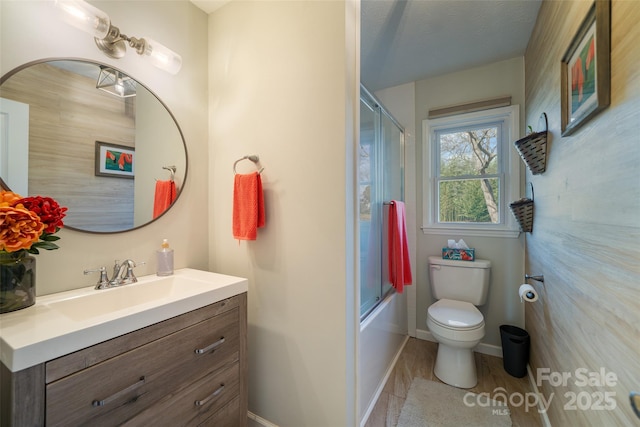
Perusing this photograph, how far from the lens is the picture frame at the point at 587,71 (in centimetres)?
80

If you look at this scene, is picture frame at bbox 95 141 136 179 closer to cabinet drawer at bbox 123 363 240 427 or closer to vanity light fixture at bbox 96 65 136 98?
vanity light fixture at bbox 96 65 136 98

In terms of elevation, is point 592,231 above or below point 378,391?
above

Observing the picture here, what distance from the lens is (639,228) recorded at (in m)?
0.65

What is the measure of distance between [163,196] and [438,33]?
2182mm

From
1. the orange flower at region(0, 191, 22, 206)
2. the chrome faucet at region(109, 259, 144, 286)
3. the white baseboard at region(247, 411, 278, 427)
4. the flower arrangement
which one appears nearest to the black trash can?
the white baseboard at region(247, 411, 278, 427)

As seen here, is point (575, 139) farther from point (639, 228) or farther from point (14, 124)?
point (14, 124)

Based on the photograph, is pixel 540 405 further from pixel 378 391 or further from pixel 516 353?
pixel 378 391

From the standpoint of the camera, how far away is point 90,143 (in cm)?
115

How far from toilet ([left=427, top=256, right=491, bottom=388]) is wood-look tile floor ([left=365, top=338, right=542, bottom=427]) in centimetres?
11

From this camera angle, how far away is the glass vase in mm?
791

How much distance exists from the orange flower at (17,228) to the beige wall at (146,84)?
0.32 m

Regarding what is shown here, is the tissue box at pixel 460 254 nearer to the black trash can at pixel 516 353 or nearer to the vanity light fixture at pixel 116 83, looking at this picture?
the black trash can at pixel 516 353

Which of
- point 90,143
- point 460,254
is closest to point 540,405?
point 460,254

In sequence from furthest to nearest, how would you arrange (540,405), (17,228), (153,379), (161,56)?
(540,405) < (161,56) < (153,379) < (17,228)
